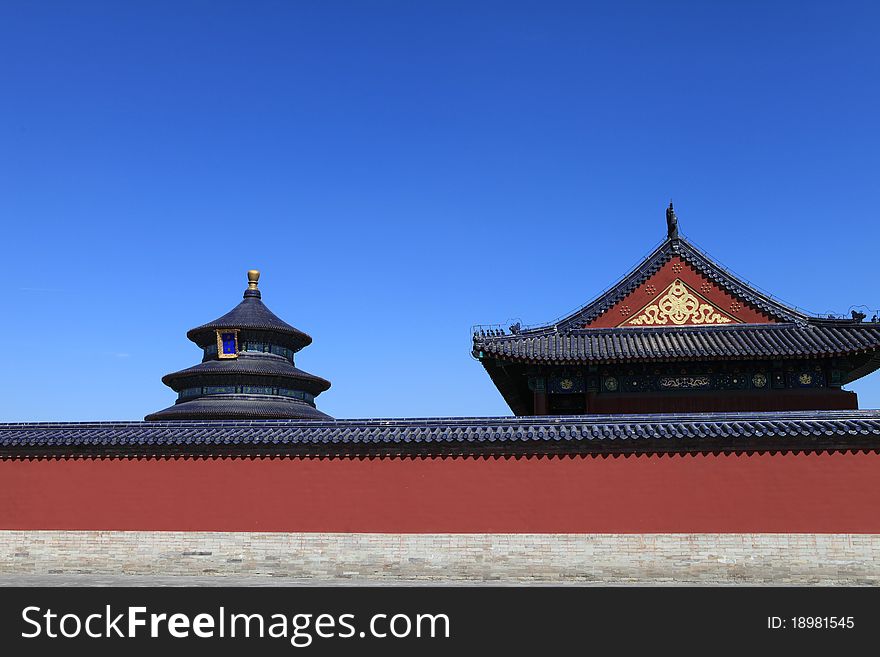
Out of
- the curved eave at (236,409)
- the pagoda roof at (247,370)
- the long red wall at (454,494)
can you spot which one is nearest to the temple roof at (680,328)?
the long red wall at (454,494)

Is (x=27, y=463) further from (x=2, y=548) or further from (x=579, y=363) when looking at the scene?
(x=579, y=363)

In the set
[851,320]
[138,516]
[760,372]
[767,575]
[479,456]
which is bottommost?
[767,575]

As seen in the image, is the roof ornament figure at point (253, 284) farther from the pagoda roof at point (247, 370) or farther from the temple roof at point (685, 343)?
the temple roof at point (685, 343)

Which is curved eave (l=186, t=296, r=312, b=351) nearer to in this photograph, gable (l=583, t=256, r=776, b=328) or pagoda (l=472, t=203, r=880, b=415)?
pagoda (l=472, t=203, r=880, b=415)

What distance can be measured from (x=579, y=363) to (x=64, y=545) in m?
11.9

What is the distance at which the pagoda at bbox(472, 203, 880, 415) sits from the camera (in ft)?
54.5

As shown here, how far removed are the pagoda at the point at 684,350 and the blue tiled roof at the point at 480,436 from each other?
253 centimetres

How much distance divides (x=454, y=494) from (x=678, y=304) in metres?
8.35

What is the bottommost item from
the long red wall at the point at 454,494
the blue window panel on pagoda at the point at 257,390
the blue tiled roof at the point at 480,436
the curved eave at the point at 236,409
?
the long red wall at the point at 454,494

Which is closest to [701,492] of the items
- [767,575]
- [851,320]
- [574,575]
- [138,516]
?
[767,575]

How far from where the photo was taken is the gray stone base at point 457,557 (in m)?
13.1

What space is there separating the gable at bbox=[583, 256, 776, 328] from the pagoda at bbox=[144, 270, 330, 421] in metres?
11.8

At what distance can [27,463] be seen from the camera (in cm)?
1489

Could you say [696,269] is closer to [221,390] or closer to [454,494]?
[454,494]
